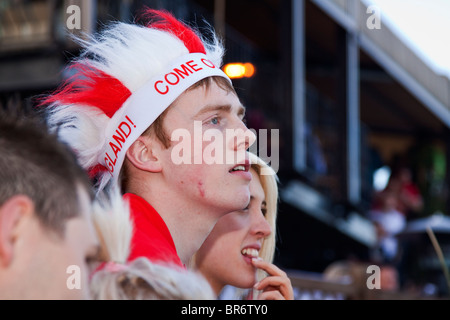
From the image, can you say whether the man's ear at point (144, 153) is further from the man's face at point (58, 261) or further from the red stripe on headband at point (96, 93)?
the man's face at point (58, 261)

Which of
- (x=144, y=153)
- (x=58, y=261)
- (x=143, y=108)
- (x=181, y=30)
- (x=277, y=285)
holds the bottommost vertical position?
(x=58, y=261)

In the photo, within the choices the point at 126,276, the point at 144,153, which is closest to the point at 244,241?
the point at 144,153

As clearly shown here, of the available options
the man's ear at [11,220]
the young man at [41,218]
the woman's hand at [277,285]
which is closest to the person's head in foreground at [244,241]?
the woman's hand at [277,285]

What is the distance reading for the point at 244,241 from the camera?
2.50 meters

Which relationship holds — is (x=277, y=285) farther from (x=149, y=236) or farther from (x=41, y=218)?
(x=41, y=218)

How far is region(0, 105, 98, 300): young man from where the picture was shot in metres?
1.23

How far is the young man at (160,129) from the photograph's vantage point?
205 centimetres

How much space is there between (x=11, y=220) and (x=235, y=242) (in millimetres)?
1332

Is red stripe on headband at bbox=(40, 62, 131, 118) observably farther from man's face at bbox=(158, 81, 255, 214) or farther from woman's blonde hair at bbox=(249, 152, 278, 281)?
woman's blonde hair at bbox=(249, 152, 278, 281)

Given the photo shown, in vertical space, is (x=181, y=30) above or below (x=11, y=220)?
above

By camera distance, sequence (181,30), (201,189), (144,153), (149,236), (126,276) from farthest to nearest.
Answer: (181,30) < (144,153) < (201,189) < (149,236) < (126,276)

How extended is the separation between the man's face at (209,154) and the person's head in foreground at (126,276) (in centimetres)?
53

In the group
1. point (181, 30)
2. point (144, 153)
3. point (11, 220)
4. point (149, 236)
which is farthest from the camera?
point (181, 30)
